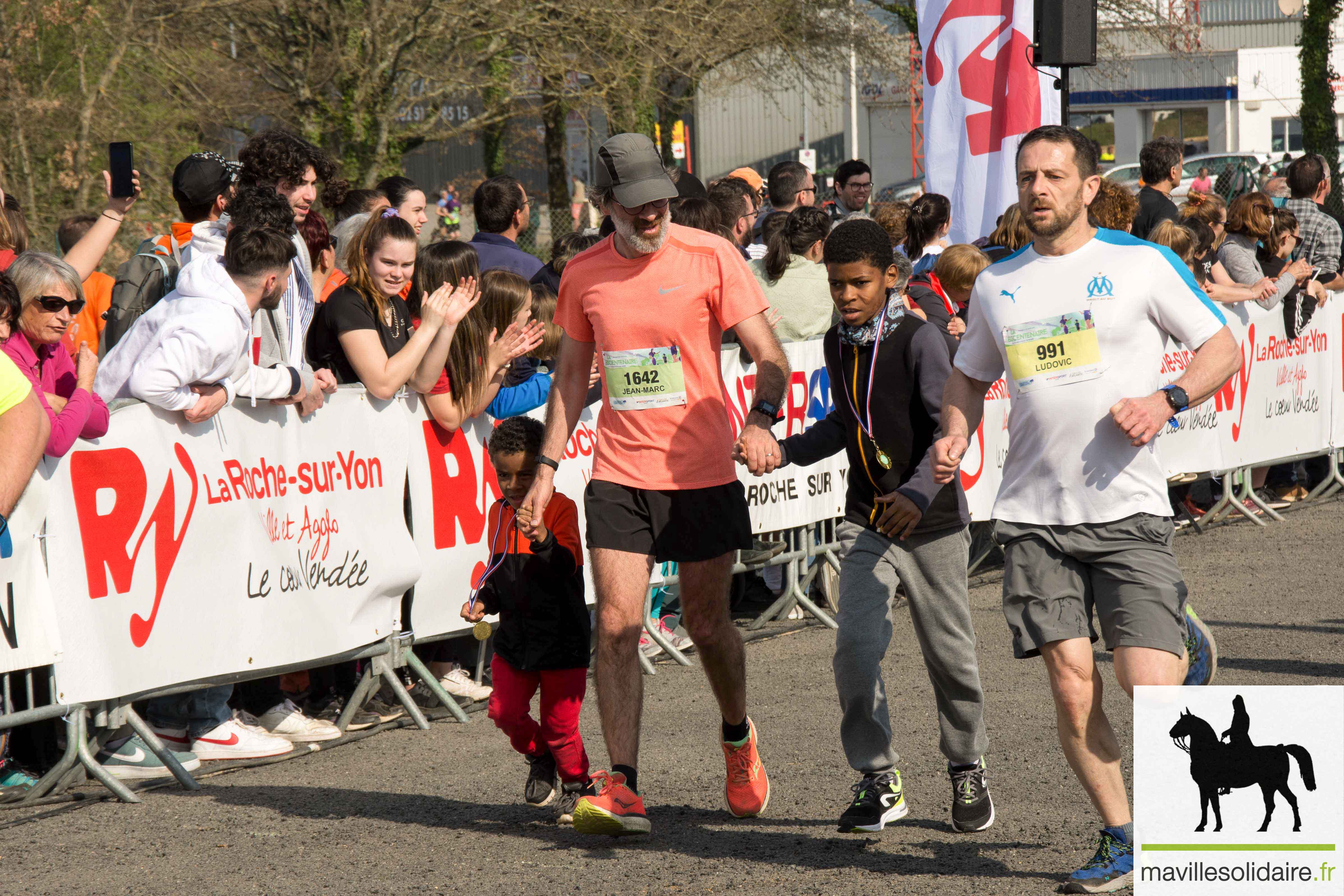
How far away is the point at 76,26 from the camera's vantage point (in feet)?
47.1

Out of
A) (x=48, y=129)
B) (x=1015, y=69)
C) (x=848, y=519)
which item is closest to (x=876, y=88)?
(x=48, y=129)

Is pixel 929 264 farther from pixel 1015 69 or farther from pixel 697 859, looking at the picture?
pixel 697 859

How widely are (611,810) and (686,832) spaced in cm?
44

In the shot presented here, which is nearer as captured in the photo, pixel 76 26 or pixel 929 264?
pixel 929 264

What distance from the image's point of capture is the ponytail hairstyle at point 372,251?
6559 mm

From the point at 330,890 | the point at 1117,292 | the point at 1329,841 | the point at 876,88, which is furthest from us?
the point at 876,88

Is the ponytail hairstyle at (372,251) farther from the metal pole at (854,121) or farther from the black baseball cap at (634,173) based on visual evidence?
the metal pole at (854,121)

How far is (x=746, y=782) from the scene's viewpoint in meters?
5.03

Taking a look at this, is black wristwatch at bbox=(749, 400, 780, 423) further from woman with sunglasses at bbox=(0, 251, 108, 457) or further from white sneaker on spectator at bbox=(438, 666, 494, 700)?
white sneaker on spectator at bbox=(438, 666, 494, 700)

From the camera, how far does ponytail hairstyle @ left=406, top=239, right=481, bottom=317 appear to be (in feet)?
21.6

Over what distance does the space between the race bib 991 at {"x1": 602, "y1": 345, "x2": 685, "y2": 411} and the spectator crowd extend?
21.5 inches

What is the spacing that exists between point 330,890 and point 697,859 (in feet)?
3.51

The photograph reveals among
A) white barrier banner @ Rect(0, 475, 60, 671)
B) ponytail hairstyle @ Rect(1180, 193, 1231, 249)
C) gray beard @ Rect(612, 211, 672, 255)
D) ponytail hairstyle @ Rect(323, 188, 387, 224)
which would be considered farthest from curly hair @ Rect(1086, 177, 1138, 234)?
white barrier banner @ Rect(0, 475, 60, 671)

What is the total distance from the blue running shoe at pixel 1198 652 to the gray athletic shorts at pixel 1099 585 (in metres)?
0.06
